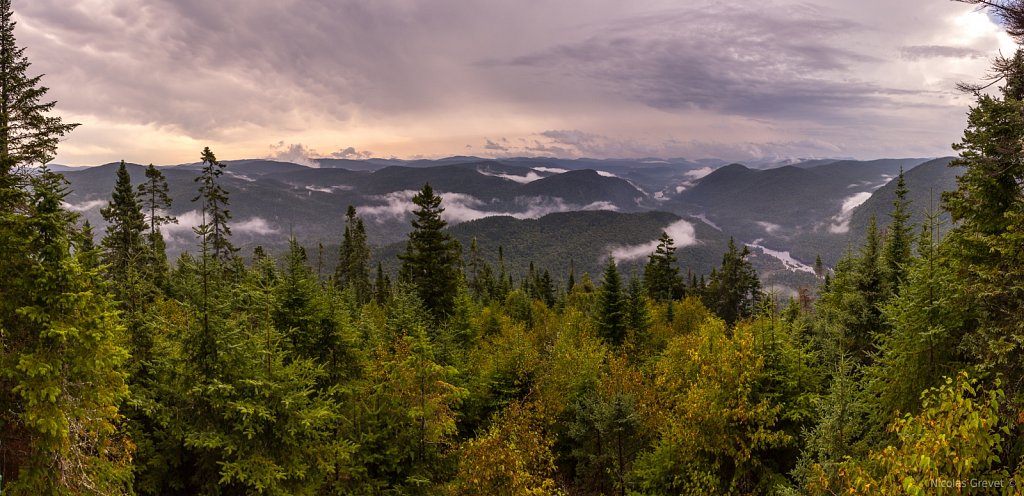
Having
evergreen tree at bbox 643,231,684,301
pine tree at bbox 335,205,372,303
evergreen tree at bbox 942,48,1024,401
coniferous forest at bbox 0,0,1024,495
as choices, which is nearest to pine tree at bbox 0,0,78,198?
coniferous forest at bbox 0,0,1024,495

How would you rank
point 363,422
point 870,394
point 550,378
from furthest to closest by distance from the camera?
point 550,378, point 363,422, point 870,394

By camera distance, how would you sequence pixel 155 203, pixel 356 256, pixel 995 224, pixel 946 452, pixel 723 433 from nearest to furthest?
pixel 946 452 → pixel 995 224 → pixel 723 433 → pixel 155 203 → pixel 356 256

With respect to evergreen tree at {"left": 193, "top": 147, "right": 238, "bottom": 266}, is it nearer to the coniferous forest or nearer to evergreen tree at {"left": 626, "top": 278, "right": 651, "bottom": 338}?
the coniferous forest

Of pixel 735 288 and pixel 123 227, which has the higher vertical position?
pixel 123 227

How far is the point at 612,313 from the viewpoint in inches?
1442

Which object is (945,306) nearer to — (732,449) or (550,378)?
(732,449)

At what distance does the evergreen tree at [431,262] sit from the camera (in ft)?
114

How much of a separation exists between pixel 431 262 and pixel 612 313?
14.0 m

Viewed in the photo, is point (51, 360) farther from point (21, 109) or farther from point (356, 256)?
point (356, 256)

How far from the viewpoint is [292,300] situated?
1858cm

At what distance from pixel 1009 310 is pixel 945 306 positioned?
157 cm

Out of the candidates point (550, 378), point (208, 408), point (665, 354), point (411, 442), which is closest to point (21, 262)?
point (208, 408)

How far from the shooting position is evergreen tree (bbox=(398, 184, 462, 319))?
34.8m

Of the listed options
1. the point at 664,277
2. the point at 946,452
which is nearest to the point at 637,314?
the point at 664,277
